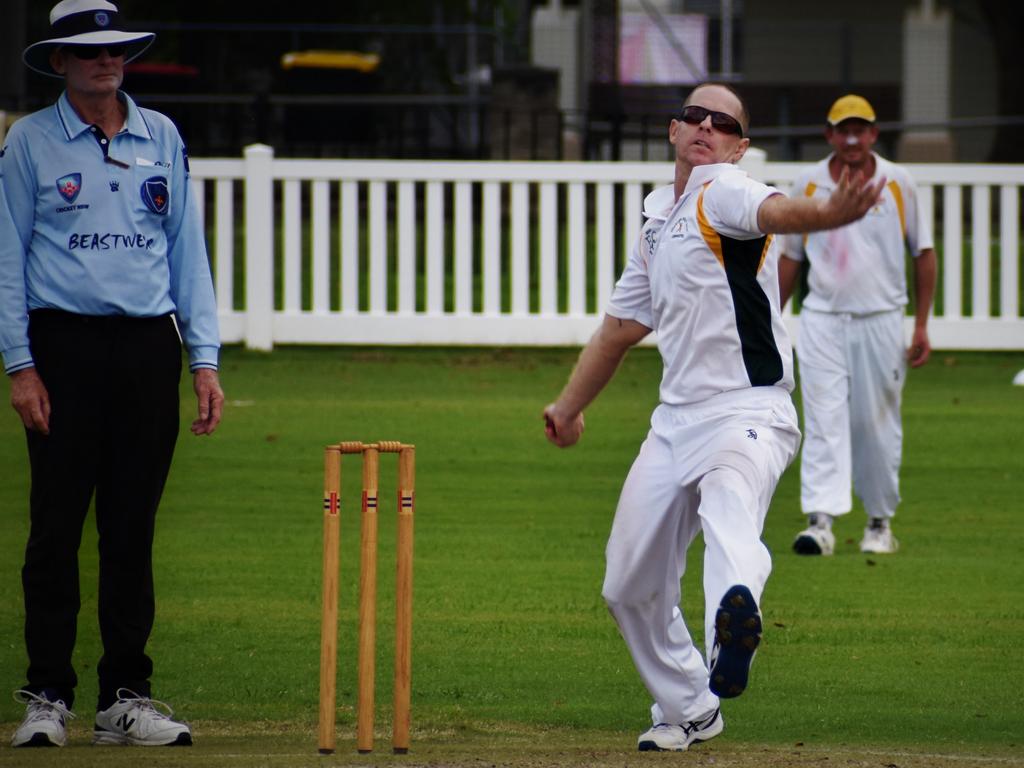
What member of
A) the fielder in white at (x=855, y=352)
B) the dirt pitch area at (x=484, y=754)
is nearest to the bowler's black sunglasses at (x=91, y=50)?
the dirt pitch area at (x=484, y=754)

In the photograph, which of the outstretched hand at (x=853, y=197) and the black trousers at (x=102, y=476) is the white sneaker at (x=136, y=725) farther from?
the outstretched hand at (x=853, y=197)

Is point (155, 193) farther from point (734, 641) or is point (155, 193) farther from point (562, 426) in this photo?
point (734, 641)

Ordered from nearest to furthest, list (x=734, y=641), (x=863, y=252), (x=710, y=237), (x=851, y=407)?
(x=734, y=641) → (x=710, y=237) → (x=863, y=252) → (x=851, y=407)

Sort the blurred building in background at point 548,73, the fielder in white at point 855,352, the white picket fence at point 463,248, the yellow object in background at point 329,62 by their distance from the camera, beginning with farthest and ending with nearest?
the yellow object in background at point 329,62, the blurred building in background at point 548,73, the white picket fence at point 463,248, the fielder in white at point 855,352

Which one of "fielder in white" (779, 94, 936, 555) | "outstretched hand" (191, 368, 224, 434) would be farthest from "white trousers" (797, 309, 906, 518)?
"outstretched hand" (191, 368, 224, 434)

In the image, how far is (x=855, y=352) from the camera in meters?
9.48

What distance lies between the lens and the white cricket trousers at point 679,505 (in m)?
5.43

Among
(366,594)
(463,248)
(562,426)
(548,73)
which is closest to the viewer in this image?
(366,594)

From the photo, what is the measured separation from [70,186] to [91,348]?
477mm

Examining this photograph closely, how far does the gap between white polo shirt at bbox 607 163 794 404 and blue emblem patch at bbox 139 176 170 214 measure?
149 centimetres

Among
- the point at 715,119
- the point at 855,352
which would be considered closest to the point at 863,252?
the point at 855,352

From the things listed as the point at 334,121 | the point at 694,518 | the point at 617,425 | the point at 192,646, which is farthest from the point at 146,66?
the point at 694,518

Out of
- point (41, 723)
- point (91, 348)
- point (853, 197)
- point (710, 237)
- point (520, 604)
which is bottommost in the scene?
point (520, 604)

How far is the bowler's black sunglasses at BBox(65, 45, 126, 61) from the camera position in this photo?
563 cm
